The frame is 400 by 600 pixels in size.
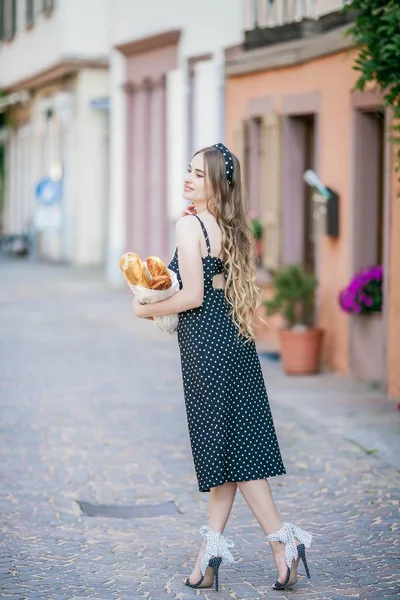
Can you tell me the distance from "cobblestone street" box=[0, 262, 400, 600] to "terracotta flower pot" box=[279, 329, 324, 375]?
0.22 metres

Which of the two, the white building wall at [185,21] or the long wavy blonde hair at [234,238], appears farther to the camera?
the white building wall at [185,21]

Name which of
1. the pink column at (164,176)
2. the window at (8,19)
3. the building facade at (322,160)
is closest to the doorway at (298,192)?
the building facade at (322,160)

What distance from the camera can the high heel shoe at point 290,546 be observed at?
5.75m

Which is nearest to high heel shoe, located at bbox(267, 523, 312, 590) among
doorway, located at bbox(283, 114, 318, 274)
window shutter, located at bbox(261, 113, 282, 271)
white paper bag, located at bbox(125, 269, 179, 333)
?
white paper bag, located at bbox(125, 269, 179, 333)

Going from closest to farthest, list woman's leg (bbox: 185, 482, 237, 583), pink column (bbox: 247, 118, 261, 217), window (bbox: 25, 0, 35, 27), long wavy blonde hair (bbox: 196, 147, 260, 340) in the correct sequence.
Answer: long wavy blonde hair (bbox: 196, 147, 260, 340) → woman's leg (bbox: 185, 482, 237, 583) → pink column (bbox: 247, 118, 261, 217) → window (bbox: 25, 0, 35, 27)

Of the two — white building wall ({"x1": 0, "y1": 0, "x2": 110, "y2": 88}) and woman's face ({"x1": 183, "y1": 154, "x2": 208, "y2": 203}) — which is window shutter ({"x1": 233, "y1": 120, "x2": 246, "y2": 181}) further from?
woman's face ({"x1": 183, "y1": 154, "x2": 208, "y2": 203})

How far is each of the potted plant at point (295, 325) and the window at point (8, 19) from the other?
20.3 m

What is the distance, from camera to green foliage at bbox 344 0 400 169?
858 cm

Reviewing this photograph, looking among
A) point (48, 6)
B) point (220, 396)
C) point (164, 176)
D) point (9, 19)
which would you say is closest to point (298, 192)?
point (164, 176)

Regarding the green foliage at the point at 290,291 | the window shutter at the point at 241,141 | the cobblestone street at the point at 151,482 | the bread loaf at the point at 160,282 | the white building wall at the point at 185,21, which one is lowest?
the cobblestone street at the point at 151,482

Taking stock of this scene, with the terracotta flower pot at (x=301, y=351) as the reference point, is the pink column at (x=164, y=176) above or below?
above

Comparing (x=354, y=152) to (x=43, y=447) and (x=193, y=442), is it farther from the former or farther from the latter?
(x=193, y=442)

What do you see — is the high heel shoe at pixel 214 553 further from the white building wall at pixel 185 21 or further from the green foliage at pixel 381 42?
the white building wall at pixel 185 21

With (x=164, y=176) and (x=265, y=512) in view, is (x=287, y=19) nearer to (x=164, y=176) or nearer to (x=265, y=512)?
(x=164, y=176)
